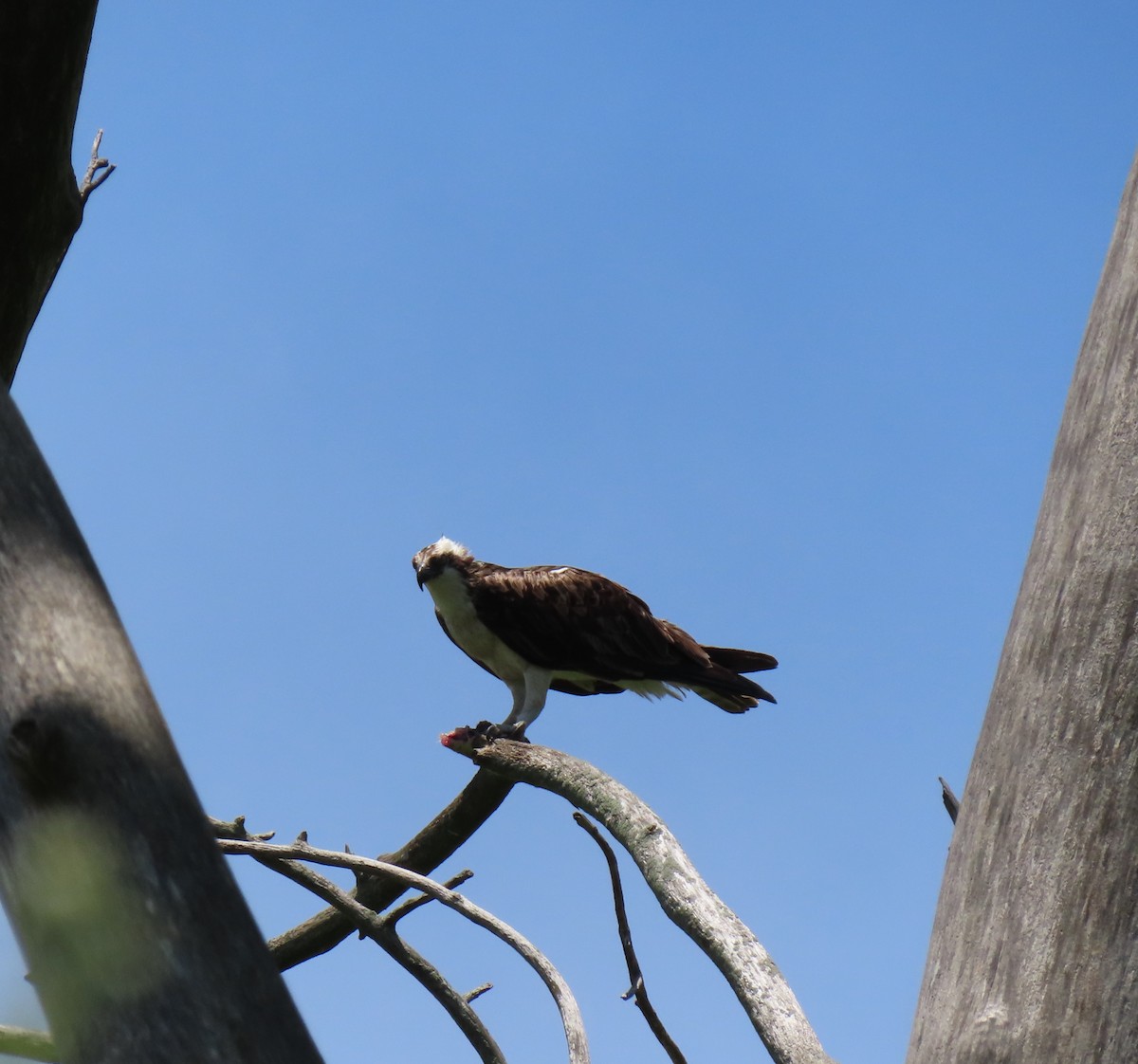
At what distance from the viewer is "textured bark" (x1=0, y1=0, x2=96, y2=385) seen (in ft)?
9.76

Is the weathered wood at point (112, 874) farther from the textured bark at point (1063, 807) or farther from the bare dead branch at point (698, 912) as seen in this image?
the bare dead branch at point (698, 912)

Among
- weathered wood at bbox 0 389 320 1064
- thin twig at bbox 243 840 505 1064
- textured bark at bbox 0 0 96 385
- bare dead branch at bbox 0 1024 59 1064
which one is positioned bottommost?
bare dead branch at bbox 0 1024 59 1064

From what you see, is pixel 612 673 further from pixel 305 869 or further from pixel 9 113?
pixel 9 113

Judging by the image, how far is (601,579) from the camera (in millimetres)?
7402

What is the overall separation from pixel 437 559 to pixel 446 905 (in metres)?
3.24

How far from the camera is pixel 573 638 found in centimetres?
721

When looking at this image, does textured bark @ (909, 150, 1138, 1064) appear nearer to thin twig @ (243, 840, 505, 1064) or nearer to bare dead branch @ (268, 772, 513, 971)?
thin twig @ (243, 840, 505, 1064)

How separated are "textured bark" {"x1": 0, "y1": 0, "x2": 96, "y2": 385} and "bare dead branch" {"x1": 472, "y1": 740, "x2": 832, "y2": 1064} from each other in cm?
221

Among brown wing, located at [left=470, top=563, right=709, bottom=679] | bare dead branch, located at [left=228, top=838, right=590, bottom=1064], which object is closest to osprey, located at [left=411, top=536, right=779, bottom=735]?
brown wing, located at [left=470, top=563, right=709, bottom=679]

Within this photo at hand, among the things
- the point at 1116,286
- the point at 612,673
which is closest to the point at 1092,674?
the point at 1116,286

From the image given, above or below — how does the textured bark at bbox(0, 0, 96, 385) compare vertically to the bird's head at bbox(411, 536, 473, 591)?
below

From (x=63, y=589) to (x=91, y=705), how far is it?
213 mm

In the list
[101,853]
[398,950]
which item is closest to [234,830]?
[398,950]

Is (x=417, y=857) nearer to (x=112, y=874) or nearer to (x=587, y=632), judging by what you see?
(x=587, y=632)
